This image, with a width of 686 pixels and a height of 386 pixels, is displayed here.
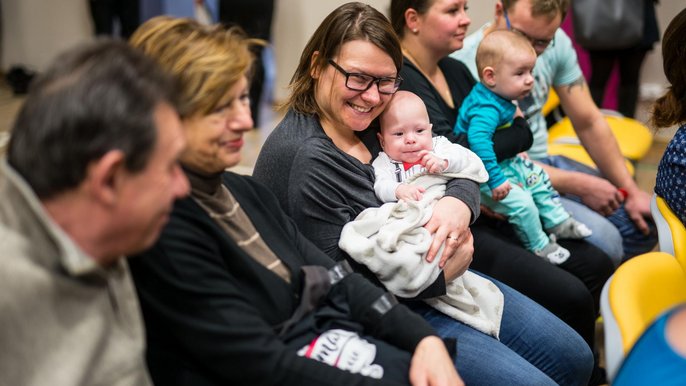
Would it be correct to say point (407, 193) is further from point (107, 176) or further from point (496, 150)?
Result: point (107, 176)

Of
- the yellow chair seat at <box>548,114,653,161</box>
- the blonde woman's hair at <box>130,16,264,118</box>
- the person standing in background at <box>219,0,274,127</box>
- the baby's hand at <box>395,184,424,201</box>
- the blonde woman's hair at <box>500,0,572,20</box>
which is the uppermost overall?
the blonde woman's hair at <box>130,16,264,118</box>

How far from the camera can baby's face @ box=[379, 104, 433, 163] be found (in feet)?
6.72

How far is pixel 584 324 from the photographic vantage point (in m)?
2.35

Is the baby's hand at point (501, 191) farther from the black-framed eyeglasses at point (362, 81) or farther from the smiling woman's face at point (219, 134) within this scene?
the smiling woman's face at point (219, 134)

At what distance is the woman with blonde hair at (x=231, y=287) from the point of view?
1312 millimetres

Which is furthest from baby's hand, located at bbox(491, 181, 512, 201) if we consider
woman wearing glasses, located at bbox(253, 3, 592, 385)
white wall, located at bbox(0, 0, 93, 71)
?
white wall, located at bbox(0, 0, 93, 71)

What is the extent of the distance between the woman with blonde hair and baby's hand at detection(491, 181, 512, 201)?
0.84 meters

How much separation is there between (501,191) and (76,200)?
158 centimetres

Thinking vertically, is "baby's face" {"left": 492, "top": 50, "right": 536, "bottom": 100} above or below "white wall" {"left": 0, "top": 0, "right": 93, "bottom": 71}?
above

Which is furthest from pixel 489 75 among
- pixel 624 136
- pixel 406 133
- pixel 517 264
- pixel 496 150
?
pixel 624 136

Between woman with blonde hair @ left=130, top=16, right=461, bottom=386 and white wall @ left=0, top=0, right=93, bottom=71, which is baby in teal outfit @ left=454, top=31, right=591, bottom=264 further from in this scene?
white wall @ left=0, top=0, right=93, bottom=71

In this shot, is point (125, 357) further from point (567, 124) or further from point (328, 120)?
point (567, 124)

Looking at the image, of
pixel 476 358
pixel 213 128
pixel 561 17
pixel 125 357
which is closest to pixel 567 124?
pixel 561 17

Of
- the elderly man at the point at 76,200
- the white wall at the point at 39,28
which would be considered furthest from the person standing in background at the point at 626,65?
the white wall at the point at 39,28
